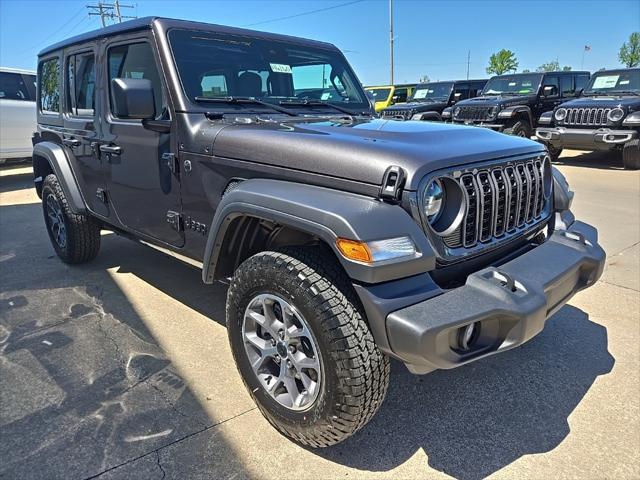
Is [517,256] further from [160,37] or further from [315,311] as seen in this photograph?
[160,37]

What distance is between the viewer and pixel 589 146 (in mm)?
10125

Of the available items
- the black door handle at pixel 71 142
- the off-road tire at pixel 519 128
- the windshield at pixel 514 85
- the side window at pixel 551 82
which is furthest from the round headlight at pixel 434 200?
the side window at pixel 551 82

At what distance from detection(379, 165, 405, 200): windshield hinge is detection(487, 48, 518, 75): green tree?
187ft

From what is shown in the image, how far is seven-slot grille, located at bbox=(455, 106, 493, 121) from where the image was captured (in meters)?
12.0

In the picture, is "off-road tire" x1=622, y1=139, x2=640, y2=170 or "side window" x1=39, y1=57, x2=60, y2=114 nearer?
"side window" x1=39, y1=57, x2=60, y2=114

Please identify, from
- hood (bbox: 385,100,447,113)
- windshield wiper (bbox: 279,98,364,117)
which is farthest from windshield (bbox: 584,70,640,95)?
windshield wiper (bbox: 279,98,364,117)

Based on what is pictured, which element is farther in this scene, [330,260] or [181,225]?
[181,225]

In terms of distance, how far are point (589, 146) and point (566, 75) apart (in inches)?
169

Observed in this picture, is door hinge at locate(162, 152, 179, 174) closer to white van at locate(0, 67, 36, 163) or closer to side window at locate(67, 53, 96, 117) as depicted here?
side window at locate(67, 53, 96, 117)

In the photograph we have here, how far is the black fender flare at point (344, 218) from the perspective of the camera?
1.85 metres

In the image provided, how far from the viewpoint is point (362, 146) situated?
7.02 ft

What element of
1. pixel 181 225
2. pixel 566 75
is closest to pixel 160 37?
pixel 181 225

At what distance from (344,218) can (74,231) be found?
331 centimetres

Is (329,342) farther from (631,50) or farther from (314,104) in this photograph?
(631,50)
